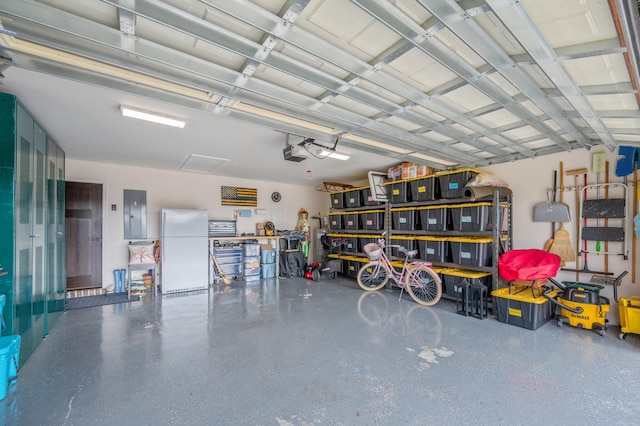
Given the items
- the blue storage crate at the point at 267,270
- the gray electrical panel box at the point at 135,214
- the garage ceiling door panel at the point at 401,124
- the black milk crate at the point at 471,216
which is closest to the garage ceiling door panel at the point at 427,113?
the garage ceiling door panel at the point at 401,124

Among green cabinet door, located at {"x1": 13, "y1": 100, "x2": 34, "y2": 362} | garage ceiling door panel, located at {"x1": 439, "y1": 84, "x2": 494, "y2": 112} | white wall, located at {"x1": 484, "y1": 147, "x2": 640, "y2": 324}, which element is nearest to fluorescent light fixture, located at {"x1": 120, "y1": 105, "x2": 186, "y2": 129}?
green cabinet door, located at {"x1": 13, "y1": 100, "x2": 34, "y2": 362}

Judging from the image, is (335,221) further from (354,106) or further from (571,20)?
(571,20)

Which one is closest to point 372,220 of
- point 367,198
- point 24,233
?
point 367,198

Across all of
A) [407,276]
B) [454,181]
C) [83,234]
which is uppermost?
[454,181]

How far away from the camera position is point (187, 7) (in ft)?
4.94

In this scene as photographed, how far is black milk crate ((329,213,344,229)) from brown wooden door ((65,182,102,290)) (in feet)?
16.7

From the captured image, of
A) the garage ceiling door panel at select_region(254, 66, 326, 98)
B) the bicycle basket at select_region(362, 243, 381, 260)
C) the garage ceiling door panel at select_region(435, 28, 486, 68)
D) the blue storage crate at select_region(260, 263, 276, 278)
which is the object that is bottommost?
the blue storage crate at select_region(260, 263, 276, 278)

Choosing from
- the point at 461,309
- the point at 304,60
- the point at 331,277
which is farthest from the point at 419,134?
the point at 331,277

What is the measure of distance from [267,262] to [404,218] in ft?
11.3

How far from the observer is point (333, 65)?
199 cm

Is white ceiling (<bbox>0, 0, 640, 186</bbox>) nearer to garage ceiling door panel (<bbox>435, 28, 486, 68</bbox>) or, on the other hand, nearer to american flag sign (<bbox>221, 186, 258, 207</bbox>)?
garage ceiling door panel (<bbox>435, 28, 486, 68</bbox>)

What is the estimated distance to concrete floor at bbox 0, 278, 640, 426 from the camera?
1899mm

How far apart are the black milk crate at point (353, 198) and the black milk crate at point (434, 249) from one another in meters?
1.85

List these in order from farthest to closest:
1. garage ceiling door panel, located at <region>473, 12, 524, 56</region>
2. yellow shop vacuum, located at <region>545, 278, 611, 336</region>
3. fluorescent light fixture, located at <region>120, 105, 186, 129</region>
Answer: yellow shop vacuum, located at <region>545, 278, 611, 336</region> < fluorescent light fixture, located at <region>120, 105, 186, 129</region> < garage ceiling door panel, located at <region>473, 12, 524, 56</region>
